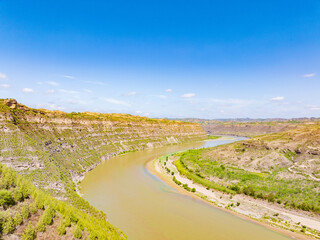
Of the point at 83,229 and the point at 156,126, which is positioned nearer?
the point at 83,229

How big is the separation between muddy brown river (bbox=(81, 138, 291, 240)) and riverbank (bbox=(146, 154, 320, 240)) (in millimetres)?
1311

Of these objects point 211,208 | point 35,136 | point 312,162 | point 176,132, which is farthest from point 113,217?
point 176,132

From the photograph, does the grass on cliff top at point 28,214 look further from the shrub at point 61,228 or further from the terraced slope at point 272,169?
the terraced slope at point 272,169

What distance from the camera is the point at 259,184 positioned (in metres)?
36.7

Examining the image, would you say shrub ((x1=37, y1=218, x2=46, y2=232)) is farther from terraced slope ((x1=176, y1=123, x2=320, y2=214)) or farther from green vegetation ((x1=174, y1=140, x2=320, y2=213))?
terraced slope ((x1=176, y1=123, x2=320, y2=214))

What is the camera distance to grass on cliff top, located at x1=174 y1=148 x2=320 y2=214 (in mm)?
28953

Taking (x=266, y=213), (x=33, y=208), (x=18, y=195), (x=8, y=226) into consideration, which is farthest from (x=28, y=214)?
(x=266, y=213)

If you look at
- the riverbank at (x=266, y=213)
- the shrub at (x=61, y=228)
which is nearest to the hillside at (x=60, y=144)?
the shrub at (x=61, y=228)

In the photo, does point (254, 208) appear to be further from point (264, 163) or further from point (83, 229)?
point (83, 229)

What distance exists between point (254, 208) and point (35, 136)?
46.3 m

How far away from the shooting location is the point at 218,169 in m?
47.5

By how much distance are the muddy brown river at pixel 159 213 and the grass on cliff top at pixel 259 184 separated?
319 inches

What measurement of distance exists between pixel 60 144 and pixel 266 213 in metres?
46.7

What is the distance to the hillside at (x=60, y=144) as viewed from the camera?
28.7 metres
